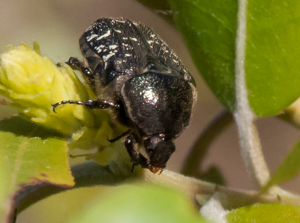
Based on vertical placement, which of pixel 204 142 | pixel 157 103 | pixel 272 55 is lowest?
pixel 204 142

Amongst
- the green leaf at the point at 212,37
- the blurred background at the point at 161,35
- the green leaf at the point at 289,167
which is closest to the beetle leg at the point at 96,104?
the green leaf at the point at 212,37

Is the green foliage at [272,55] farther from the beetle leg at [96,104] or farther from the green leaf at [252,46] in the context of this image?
the beetle leg at [96,104]

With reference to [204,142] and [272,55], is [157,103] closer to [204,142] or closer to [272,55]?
[272,55]

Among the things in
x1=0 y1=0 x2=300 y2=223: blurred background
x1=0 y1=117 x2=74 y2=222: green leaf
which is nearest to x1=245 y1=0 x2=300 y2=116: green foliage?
x1=0 y1=117 x2=74 y2=222: green leaf

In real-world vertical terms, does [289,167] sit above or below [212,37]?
below

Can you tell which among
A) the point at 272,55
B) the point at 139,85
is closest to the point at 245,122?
the point at 272,55

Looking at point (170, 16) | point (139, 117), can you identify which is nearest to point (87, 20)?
point (170, 16)

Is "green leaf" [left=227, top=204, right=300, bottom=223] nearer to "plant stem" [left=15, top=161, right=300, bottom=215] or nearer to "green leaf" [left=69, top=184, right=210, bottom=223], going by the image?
"plant stem" [left=15, top=161, right=300, bottom=215]
